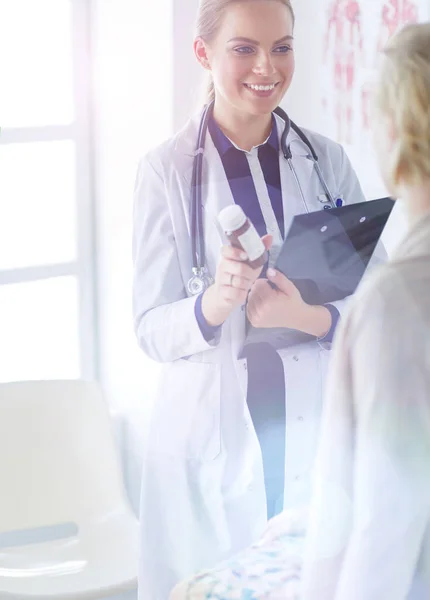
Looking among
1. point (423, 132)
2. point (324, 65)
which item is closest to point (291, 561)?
point (423, 132)

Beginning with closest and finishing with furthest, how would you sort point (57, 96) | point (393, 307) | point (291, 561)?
point (393, 307), point (291, 561), point (57, 96)

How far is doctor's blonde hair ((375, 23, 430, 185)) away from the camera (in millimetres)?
938

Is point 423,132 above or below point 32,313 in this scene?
above

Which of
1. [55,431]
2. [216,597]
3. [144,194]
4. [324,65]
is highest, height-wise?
[324,65]

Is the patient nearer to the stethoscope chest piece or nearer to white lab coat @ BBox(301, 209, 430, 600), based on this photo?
white lab coat @ BBox(301, 209, 430, 600)

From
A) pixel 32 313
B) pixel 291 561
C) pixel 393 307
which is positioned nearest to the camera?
pixel 393 307

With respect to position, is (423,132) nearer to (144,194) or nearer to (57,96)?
(144,194)

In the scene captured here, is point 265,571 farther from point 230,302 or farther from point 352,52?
point 352,52

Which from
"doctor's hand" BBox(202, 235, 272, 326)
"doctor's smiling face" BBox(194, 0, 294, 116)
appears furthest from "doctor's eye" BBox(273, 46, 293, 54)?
"doctor's hand" BBox(202, 235, 272, 326)

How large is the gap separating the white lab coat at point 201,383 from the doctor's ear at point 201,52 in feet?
0.25

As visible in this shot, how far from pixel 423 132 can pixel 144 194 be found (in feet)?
1.55

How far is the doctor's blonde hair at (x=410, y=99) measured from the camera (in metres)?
0.94

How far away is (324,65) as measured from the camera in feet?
3.96

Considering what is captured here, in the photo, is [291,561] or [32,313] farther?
[32,313]
